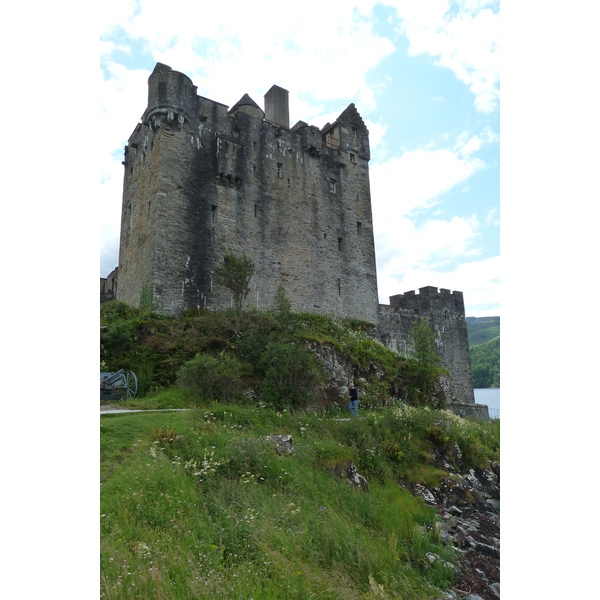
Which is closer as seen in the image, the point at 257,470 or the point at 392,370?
the point at 257,470

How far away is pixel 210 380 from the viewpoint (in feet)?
42.6

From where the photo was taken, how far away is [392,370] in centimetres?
2000

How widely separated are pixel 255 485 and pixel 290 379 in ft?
19.6

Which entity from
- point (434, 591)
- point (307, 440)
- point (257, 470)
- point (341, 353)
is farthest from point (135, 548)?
point (341, 353)

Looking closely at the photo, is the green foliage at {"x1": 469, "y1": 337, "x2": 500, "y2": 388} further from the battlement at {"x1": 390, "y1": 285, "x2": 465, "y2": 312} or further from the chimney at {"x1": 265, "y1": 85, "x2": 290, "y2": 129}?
the chimney at {"x1": 265, "y1": 85, "x2": 290, "y2": 129}

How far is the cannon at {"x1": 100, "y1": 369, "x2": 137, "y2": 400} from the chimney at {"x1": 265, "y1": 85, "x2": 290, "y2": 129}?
19670 millimetres

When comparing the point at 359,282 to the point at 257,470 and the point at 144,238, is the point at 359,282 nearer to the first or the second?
the point at 144,238

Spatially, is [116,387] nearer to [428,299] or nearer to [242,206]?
[242,206]

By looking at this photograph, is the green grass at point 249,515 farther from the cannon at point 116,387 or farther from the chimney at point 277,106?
the chimney at point 277,106

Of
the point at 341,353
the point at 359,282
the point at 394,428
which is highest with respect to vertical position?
the point at 359,282

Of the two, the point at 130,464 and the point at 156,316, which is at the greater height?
the point at 156,316

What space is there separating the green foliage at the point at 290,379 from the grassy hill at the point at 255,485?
0.07m

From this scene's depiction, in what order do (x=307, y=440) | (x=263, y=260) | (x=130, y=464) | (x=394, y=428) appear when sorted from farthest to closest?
(x=263, y=260), (x=394, y=428), (x=307, y=440), (x=130, y=464)

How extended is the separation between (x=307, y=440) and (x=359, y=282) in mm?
17474
